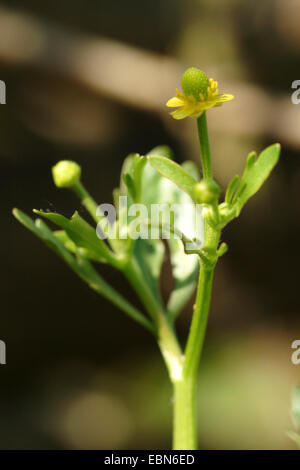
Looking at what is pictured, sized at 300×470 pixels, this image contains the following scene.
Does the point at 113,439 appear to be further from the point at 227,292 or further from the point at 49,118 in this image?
the point at 49,118

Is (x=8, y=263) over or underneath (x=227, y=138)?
underneath

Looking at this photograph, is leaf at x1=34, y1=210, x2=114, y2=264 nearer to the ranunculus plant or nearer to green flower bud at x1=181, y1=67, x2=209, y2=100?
the ranunculus plant

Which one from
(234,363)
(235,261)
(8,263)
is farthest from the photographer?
(235,261)

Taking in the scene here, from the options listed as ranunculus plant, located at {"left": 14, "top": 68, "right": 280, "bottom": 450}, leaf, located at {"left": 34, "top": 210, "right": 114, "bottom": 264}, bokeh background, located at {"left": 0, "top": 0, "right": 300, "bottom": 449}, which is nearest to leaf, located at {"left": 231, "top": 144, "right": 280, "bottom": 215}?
ranunculus plant, located at {"left": 14, "top": 68, "right": 280, "bottom": 450}

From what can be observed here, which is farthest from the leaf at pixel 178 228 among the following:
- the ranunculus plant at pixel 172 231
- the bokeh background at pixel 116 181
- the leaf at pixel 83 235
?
the bokeh background at pixel 116 181

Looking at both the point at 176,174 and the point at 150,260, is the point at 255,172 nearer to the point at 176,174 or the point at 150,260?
the point at 176,174

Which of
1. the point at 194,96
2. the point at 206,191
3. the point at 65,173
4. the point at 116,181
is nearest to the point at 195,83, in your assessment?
the point at 194,96

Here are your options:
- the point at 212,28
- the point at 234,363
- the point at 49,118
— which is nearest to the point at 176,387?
the point at 234,363
